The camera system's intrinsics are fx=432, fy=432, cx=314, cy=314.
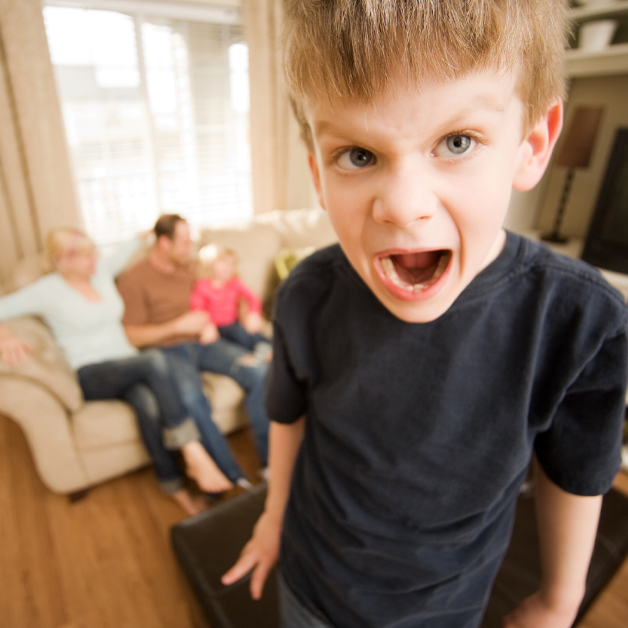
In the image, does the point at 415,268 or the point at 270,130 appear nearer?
the point at 415,268

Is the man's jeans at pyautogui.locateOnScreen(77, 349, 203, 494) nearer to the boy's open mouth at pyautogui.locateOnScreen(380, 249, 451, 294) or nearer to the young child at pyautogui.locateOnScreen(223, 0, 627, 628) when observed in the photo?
the young child at pyautogui.locateOnScreen(223, 0, 627, 628)

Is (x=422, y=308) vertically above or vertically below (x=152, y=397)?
above

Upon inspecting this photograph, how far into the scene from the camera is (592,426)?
457 mm

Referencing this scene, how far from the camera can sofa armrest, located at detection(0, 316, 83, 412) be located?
5.01ft

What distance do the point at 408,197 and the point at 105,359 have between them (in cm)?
177

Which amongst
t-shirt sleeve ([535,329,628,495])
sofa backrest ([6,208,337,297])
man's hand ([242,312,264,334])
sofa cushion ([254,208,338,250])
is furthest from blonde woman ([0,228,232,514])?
t-shirt sleeve ([535,329,628,495])

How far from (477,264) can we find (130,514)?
181cm

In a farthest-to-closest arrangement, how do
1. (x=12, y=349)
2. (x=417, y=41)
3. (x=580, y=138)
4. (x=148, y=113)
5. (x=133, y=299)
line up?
1. (x=148, y=113)
2. (x=580, y=138)
3. (x=133, y=299)
4. (x=12, y=349)
5. (x=417, y=41)

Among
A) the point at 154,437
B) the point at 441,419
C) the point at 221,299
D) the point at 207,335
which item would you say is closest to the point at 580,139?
the point at 221,299

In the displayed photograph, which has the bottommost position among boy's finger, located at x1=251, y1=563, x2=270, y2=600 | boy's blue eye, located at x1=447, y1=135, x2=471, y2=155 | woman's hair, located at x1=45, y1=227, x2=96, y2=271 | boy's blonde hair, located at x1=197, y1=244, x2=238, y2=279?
boy's finger, located at x1=251, y1=563, x2=270, y2=600

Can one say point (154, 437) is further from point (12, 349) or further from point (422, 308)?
point (422, 308)

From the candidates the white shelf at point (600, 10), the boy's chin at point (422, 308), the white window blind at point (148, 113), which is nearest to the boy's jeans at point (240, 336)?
Answer: the white window blind at point (148, 113)

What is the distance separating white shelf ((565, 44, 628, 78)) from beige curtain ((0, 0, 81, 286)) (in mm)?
2598

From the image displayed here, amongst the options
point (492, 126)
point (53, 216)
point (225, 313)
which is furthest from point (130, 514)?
point (492, 126)
